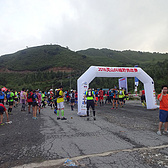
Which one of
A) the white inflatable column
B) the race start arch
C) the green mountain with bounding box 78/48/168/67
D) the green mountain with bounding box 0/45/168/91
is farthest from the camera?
the green mountain with bounding box 78/48/168/67

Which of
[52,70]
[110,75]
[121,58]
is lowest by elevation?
[110,75]

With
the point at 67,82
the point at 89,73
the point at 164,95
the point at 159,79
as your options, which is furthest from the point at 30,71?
the point at 164,95

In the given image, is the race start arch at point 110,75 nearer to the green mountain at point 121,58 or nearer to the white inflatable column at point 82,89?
the white inflatable column at point 82,89

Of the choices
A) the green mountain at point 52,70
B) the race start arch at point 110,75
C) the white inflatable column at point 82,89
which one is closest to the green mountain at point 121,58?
the green mountain at point 52,70

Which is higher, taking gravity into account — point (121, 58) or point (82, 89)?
point (121, 58)

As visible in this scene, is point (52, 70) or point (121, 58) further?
point (121, 58)

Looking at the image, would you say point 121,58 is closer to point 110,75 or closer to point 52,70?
point 52,70

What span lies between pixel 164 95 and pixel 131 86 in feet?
123

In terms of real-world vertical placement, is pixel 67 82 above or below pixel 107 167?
above

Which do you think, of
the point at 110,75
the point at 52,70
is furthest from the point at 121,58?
the point at 110,75

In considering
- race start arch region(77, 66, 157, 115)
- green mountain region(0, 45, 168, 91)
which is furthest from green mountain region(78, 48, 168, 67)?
race start arch region(77, 66, 157, 115)

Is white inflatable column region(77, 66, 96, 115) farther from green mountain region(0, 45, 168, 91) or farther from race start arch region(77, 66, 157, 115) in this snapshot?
green mountain region(0, 45, 168, 91)

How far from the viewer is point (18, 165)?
3326mm

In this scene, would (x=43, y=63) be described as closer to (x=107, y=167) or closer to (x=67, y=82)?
(x=67, y=82)
